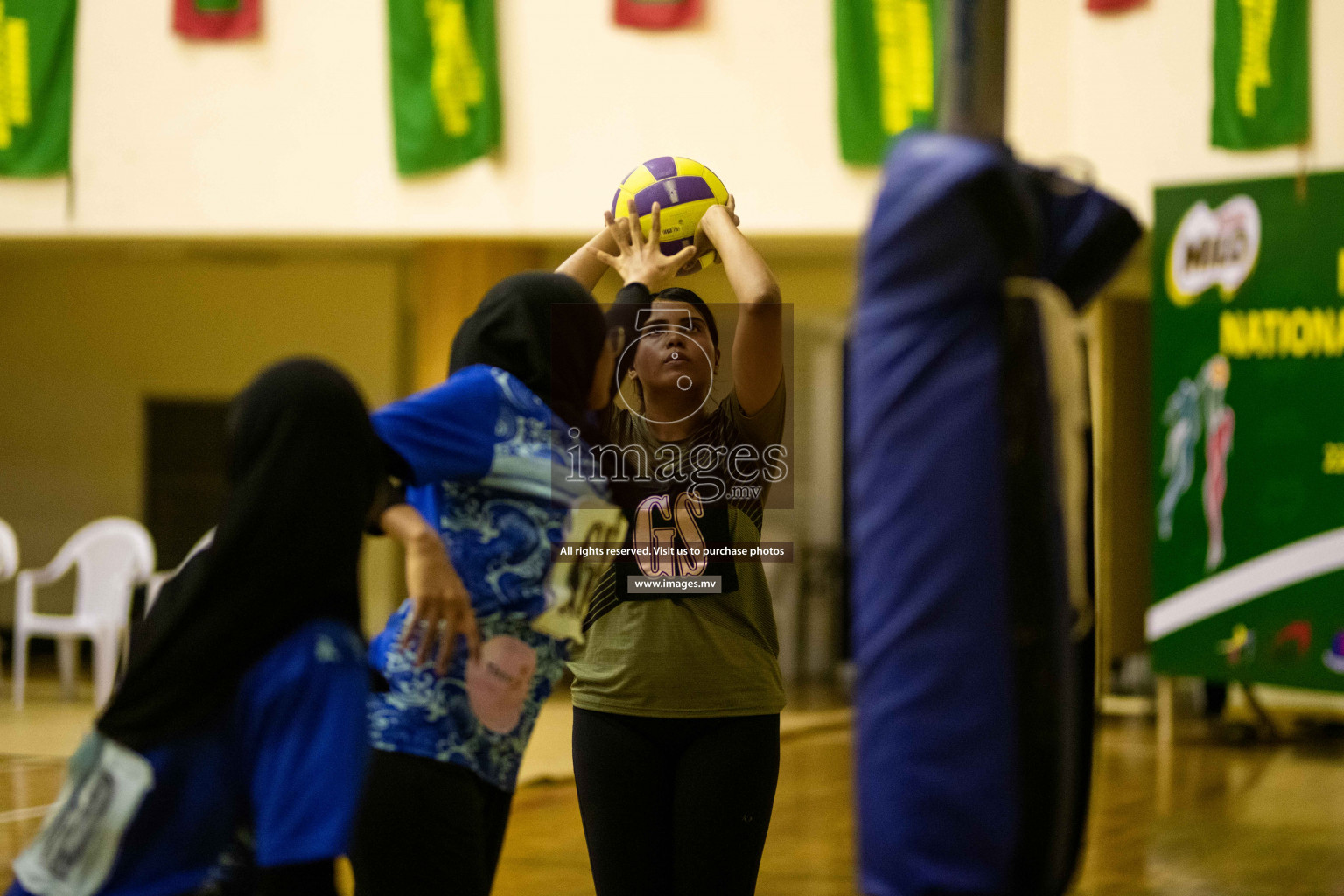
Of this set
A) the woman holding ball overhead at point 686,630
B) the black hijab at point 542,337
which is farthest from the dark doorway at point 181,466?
the black hijab at point 542,337

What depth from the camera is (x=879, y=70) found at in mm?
7961

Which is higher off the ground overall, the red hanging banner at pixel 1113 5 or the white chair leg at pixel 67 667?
the red hanging banner at pixel 1113 5

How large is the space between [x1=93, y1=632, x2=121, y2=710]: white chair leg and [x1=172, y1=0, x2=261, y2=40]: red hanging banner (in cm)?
A: 385

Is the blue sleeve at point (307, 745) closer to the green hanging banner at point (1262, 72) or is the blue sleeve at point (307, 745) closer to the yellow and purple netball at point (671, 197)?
the yellow and purple netball at point (671, 197)

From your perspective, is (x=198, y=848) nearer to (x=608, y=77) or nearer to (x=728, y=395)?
(x=728, y=395)

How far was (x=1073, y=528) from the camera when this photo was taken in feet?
5.37

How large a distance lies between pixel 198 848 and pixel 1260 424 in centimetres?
654

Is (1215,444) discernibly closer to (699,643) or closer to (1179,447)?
(1179,447)

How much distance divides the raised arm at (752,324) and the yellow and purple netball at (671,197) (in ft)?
0.44

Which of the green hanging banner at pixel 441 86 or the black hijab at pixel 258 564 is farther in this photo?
the green hanging banner at pixel 441 86

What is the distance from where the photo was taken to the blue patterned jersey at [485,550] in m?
→ 1.95

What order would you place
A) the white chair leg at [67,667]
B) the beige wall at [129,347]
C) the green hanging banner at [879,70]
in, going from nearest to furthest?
the green hanging banner at [879,70] < the white chair leg at [67,667] < the beige wall at [129,347]

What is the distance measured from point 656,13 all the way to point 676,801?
6661 mm

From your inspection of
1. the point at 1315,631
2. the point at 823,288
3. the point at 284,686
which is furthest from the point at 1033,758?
the point at 823,288
